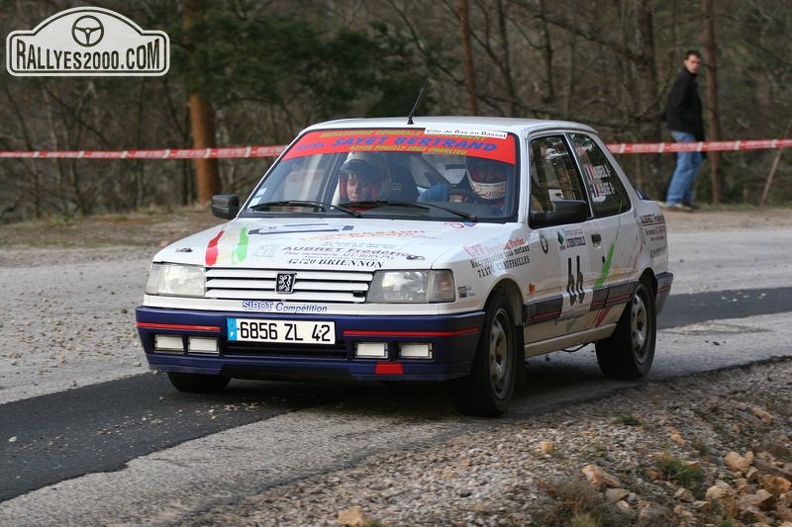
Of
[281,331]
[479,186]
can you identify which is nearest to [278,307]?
[281,331]

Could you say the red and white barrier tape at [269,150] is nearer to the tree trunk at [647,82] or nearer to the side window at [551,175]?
the tree trunk at [647,82]

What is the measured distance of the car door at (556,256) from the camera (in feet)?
25.3

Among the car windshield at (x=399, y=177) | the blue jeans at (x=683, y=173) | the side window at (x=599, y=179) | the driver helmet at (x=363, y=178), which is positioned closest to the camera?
the car windshield at (x=399, y=177)

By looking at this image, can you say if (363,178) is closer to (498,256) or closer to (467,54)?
(498,256)

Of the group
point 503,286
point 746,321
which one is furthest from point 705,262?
point 503,286

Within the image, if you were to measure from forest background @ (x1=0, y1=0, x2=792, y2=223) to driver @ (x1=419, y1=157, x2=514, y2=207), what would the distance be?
1922 cm

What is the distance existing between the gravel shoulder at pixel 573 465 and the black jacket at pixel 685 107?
46.0ft

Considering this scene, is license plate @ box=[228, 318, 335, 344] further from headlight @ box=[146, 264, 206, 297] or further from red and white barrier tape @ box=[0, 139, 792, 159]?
red and white barrier tape @ box=[0, 139, 792, 159]

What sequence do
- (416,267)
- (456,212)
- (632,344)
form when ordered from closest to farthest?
(416,267) < (456,212) < (632,344)

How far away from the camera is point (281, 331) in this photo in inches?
270

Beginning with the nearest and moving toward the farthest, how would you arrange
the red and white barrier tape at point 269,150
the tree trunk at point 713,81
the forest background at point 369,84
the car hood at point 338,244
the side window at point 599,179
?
1. the car hood at point 338,244
2. the side window at point 599,179
3. the red and white barrier tape at point 269,150
4. the forest background at point 369,84
5. the tree trunk at point 713,81

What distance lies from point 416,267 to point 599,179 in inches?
102

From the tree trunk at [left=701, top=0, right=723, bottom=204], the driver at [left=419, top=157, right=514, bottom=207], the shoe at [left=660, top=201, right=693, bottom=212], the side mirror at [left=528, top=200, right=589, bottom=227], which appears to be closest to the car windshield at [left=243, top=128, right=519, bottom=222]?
the driver at [left=419, top=157, right=514, bottom=207]

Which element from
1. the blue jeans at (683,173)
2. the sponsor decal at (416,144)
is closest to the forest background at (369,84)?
the blue jeans at (683,173)
